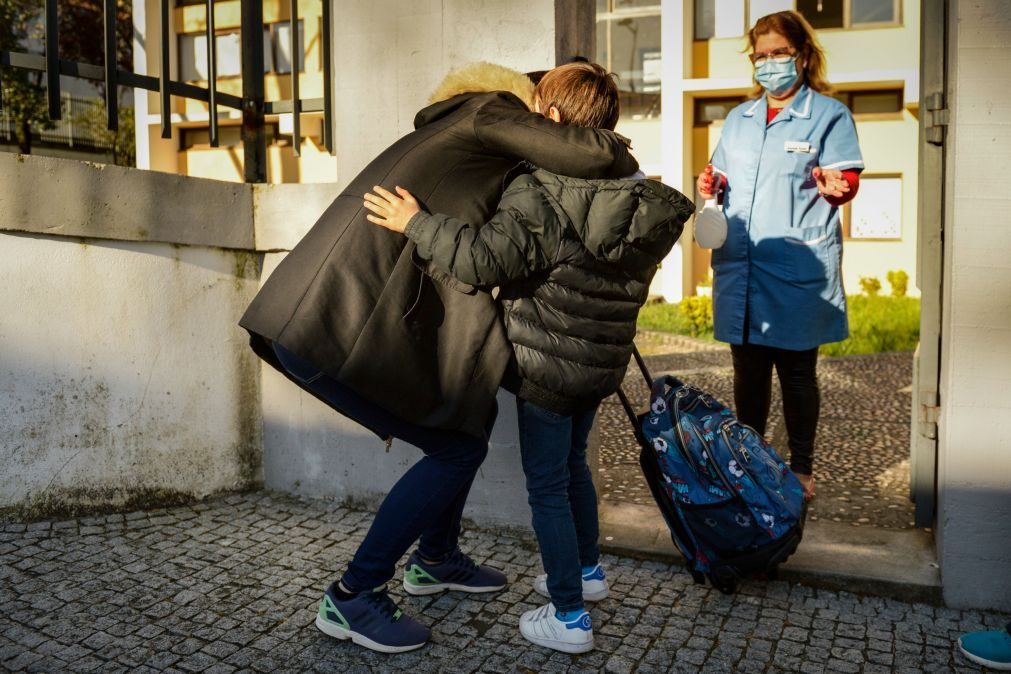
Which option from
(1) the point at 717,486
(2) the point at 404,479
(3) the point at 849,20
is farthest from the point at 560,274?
(3) the point at 849,20

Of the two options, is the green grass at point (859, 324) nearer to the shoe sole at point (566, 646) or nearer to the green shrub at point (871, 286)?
the green shrub at point (871, 286)

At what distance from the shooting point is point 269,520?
4.27 m

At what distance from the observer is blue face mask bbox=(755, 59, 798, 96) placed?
4.01 m

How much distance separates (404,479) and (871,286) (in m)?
18.9

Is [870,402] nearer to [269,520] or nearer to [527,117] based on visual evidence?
[269,520]

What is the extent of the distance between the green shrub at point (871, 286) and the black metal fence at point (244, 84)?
1728 cm

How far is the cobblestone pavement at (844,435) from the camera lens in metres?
4.62

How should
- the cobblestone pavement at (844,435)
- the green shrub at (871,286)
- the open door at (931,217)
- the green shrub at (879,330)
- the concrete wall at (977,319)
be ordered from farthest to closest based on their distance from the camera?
1. the green shrub at (871,286)
2. the green shrub at (879,330)
3. the cobblestone pavement at (844,435)
4. the open door at (931,217)
5. the concrete wall at (977,319)

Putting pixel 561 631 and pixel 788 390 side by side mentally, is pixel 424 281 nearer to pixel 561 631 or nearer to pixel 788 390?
pixel 561 631

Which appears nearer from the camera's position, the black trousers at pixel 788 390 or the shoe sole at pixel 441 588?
the shoe sole at pixel 441 588

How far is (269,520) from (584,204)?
2.33 m

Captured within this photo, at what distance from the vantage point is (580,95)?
2.78m

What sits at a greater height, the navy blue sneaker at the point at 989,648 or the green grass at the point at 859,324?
the green grass at the point at 859,324

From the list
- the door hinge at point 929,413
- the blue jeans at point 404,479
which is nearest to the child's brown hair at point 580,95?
the blue jeans at point 404,479
